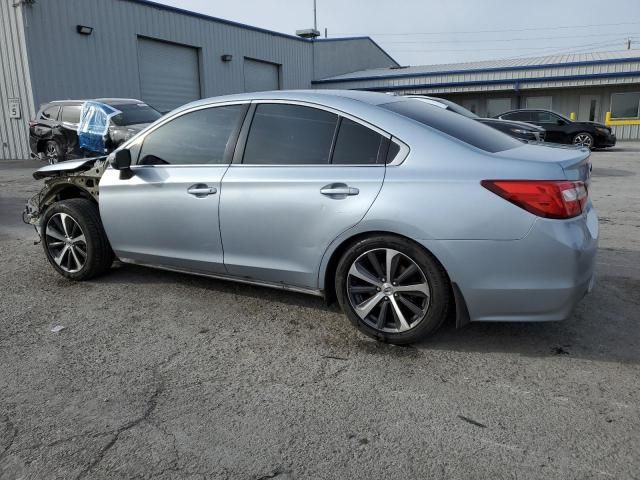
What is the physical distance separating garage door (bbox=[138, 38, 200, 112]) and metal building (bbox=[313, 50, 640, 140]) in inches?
460

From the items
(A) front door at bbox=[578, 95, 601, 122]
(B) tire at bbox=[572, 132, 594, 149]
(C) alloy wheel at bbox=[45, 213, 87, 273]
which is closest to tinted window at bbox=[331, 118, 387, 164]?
(C) alloy wheel at bbox=[45, 213, 87, 273]

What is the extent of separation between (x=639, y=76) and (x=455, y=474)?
27128 millimetres

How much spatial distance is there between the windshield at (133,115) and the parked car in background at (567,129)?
12.4m

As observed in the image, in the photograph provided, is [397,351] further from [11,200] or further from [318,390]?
[11,200]

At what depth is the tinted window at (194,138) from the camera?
3.92 meters

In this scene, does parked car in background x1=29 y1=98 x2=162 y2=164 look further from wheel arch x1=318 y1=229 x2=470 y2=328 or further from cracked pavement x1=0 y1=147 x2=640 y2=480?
wheel arch x1=318 y1=229 x2=470 y2=328

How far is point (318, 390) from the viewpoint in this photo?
9.33 feet

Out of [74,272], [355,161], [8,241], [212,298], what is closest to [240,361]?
[212,298]

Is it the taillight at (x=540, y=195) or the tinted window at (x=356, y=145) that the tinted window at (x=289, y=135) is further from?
the taillight at (x=540, y=195)

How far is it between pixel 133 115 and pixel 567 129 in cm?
1467

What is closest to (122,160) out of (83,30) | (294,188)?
(294,188)

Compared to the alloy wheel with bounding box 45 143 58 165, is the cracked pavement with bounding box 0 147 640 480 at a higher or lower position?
lower

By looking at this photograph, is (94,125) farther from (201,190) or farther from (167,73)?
(167,73)

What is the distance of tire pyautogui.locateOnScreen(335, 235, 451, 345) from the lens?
3.13 meters
